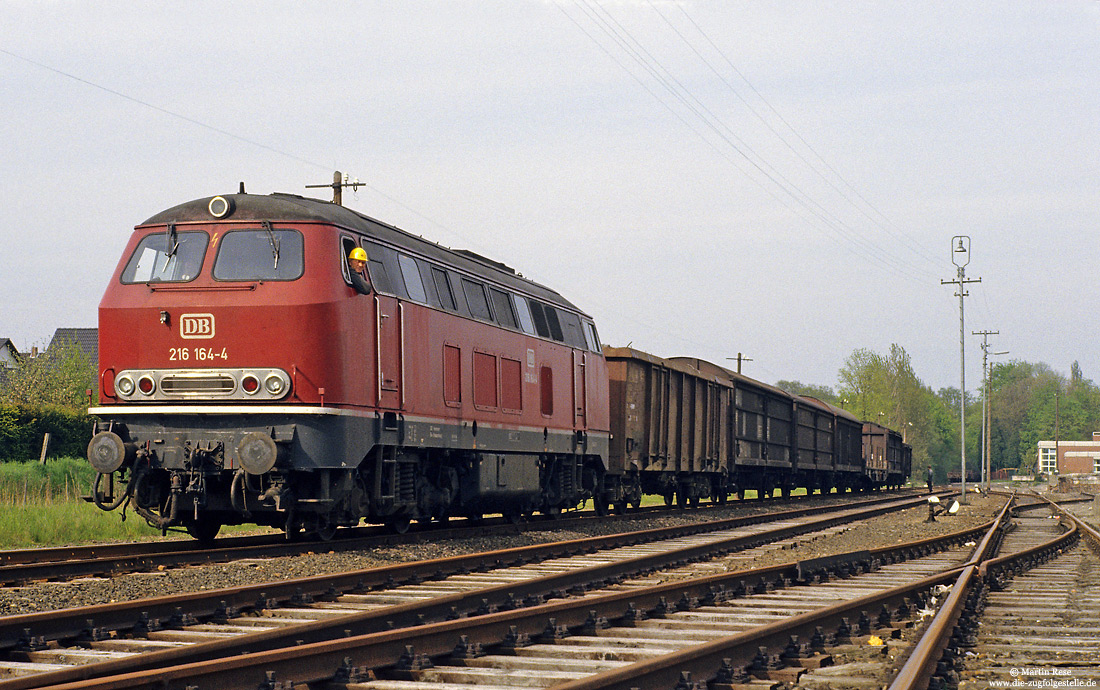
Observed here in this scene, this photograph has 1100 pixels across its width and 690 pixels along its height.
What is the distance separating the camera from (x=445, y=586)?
34.7 ft

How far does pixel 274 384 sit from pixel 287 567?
1.90 m

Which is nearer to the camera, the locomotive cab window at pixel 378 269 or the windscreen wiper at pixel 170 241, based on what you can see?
the windscreen wiper at pixel 170 241

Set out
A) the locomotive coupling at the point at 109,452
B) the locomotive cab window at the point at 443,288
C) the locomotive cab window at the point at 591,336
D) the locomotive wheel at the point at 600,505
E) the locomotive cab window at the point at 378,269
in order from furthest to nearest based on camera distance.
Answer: the locomotive wheel at the point at 600,505 < the locomotive cab window at the point at 591,336 < the locomotive cab window at the point at 443,288 < the locomotive cab window at the point at 378,269 < the locomotive coupling at the point at 109,452

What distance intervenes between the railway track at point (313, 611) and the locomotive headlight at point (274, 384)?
2385 millimetres

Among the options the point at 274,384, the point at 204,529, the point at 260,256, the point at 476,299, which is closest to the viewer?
the point at 274,384

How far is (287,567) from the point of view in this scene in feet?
36.7

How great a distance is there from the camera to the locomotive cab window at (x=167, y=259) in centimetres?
1238

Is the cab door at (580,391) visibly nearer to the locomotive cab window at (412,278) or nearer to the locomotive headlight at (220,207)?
the locomotive cab window at (412,278)

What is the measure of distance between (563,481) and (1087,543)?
8.71 m

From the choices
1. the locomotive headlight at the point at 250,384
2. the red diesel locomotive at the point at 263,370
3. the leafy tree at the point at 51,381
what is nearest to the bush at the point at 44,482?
the red diesel locomotive at the point at 263,370

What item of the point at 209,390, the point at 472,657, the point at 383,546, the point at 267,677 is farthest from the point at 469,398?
the point at 267,677

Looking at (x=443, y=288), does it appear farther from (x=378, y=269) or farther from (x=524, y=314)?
(x=524, y=314)

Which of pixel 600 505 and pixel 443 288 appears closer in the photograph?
pixel 443 288

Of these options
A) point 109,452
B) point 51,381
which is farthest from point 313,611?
point 51,381
